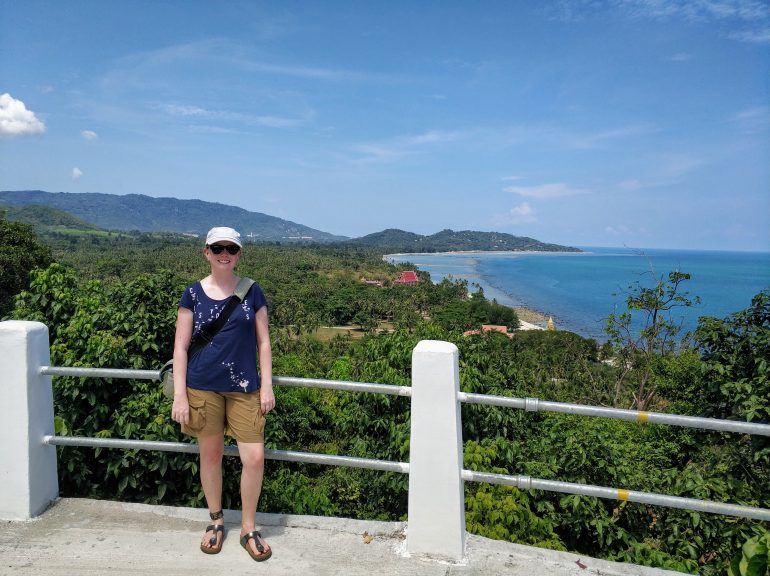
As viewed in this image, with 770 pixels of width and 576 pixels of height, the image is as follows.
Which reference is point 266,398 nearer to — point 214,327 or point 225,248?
point 214,327

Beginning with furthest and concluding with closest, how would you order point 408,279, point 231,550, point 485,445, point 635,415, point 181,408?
point 408,279
point 485,445
point 231,550
point 181,408
point 635,415

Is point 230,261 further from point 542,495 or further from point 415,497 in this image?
point 542,495

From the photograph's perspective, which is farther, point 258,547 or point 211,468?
point 211,468

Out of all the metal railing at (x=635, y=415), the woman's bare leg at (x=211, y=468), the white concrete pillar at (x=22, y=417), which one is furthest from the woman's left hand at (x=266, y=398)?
the white concrete pillar at (x=22, y=417)

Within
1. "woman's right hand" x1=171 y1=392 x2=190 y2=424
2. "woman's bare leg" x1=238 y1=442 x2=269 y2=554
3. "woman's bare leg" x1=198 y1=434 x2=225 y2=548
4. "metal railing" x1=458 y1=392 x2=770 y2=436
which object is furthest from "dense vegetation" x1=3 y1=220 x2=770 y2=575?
"woman's right hand" x1=171 y1=392 x2=190 y2=424

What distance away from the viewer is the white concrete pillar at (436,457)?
2680 mm

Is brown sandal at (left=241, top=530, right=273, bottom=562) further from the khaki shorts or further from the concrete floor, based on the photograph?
the khaki shorts

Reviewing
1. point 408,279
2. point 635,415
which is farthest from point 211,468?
point 408,279

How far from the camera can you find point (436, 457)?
273cm

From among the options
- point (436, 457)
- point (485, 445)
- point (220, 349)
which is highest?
point (220, 349)

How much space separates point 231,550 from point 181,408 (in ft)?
2.54

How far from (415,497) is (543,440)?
5004mm

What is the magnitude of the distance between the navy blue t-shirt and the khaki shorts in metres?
0.05

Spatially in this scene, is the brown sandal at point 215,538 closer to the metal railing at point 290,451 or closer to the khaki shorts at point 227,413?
the metal railing at point 290,451
